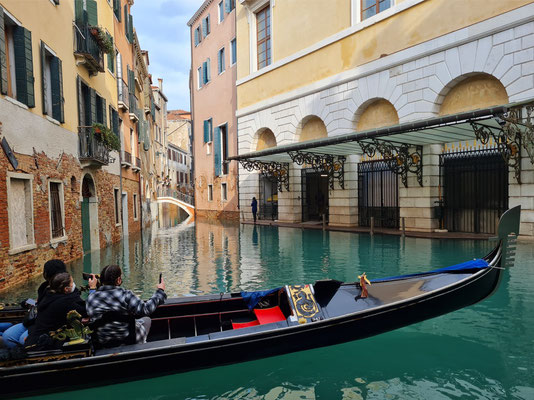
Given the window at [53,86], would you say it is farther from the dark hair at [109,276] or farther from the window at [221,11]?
the window at [221,11]

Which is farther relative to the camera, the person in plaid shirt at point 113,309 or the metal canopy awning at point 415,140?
the metal canopy awning at point 415,140

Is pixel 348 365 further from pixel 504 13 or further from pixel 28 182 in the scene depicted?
pixel 504 13

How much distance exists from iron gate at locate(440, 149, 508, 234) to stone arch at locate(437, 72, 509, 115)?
4.74 feet

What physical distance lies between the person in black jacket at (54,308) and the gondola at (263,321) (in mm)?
240

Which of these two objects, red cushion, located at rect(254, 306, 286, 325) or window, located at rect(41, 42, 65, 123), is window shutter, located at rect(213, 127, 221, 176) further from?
red cushion, located at rect(254, 306, 286, 325)

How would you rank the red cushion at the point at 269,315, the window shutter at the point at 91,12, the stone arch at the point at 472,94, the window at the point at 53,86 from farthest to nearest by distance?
the stone arch at the point at 472,94
the window shutter at the point at 91,12
the window at the point at 53,86
the red cushion at the point at 269,315

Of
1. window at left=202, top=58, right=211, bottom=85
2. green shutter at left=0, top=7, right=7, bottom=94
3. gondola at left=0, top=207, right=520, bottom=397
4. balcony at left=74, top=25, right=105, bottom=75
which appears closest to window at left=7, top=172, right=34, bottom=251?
green shutter at left=0, top=7, right=7, bottom=94

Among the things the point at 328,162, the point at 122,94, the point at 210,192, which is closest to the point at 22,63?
the point at 122,94

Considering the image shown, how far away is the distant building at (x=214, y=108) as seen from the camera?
26.4m

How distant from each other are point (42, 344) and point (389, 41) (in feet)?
48.5

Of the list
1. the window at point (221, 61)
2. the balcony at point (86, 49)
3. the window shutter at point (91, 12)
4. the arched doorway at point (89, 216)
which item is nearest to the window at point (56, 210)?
the arched doorway at point (89, 216)

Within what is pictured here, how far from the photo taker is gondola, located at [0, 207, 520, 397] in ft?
12.8

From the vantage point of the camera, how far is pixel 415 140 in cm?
1426

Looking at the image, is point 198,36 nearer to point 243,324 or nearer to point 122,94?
point 122,94
